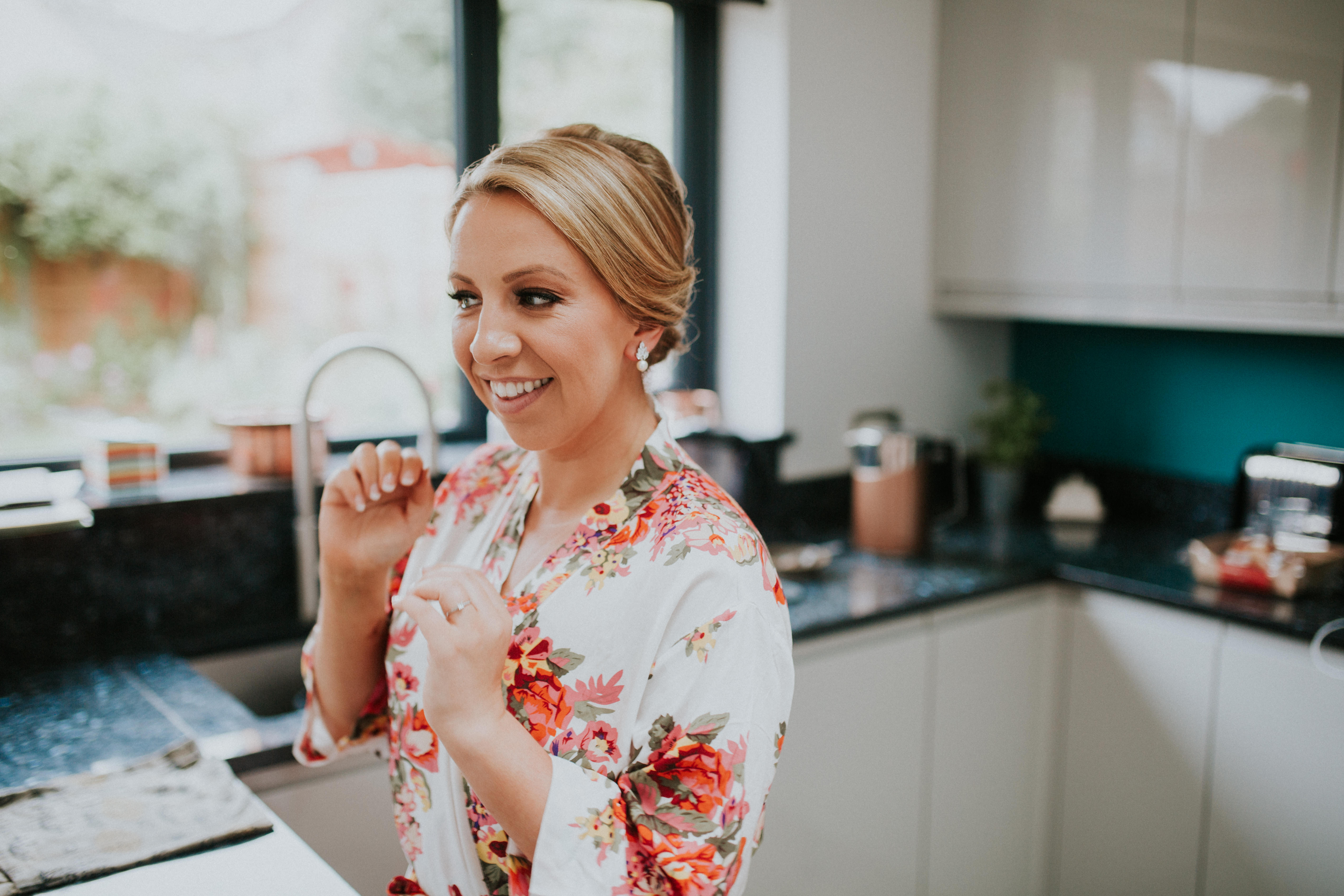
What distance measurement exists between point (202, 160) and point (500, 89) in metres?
0.64

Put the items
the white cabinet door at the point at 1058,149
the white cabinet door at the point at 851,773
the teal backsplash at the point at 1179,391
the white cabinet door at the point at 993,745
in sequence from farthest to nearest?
the teal backsplash at the point at 1179,391 < the white cabinet door at the point at 1058,149 < the white cabinet door at the point at 993,745 < the white cabinet door at the point at 851,773

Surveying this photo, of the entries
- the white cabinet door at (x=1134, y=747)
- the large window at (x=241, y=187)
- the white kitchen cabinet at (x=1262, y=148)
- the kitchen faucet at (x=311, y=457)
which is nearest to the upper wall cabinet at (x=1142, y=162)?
the white kitchen cabinet at (x=1262, y=148)

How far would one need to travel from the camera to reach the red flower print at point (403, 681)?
1.16 meters

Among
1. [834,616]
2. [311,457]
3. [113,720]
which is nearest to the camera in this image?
[113,720]

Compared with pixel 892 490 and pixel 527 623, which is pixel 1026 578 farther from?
pixel 527 623

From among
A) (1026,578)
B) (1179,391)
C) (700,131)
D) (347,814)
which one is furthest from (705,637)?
(1179,391)

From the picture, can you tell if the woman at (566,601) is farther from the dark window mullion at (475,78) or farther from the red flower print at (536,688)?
the dark window mullion at (475,78)

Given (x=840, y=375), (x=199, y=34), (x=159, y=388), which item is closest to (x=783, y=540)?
(x=840, y=375)

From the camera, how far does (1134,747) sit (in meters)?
2.19

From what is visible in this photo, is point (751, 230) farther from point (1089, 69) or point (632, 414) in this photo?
point (632, 414)

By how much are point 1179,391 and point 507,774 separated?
228cm

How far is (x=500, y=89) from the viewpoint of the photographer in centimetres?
233

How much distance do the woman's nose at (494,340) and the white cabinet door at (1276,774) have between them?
63.6 inches

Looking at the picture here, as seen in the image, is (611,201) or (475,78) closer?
(611,201)
